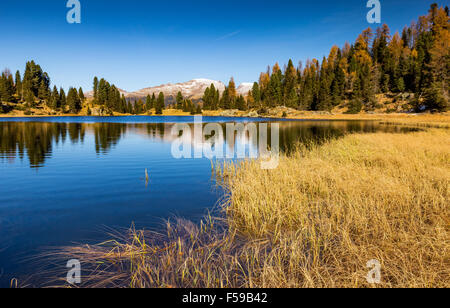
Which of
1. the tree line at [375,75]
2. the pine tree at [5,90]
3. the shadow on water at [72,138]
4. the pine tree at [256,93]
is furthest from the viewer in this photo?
the pine tree at [256,93]

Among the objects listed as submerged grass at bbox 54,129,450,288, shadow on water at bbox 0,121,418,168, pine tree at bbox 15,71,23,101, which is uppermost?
pine tree at bbox 15,71,23,101

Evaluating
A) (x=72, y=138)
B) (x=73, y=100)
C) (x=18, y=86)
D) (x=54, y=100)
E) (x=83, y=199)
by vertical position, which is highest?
(x=18, y=86)

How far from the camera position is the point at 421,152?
565 inches

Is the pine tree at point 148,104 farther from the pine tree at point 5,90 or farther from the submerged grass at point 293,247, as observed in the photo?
the submerged grass at point 293,247

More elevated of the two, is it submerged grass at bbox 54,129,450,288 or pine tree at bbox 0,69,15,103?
pine tree at bbox 0,69,15,103

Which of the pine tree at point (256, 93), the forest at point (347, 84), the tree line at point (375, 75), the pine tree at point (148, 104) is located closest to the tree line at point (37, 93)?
the forest at point (347, 84)

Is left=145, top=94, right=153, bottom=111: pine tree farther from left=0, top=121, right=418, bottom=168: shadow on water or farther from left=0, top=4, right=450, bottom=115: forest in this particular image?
left=0, top=121, right=418, bottom=168: shadow on water

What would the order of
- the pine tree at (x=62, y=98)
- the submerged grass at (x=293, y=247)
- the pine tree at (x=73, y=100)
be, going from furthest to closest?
the pine tree at (x=62, y=98) → the pine tree at (x=73, y=100) → the submerged grass at (x=293, y=247)

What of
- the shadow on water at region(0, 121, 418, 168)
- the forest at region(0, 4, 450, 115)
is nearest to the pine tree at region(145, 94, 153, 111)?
the forest at region(0, 4, 450, 115)

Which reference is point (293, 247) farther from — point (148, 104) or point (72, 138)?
point (148, 104)

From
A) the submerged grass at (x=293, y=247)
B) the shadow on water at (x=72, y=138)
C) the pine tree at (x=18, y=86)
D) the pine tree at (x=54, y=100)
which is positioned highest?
the pine tree at (x=18, y=86)

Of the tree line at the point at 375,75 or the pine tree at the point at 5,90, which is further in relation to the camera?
the pine tree at the point at 5,90

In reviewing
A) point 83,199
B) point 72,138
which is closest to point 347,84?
point 72,138
